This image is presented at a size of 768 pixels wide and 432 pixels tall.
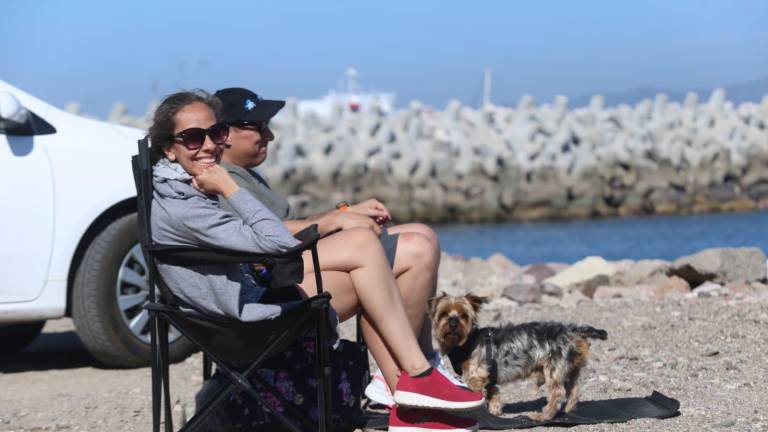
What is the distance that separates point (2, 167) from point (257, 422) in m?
2.21

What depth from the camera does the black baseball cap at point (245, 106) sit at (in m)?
4.76

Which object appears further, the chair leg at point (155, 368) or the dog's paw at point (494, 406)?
the dog's paw at point (494, 406)

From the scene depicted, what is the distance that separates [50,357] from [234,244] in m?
3.74

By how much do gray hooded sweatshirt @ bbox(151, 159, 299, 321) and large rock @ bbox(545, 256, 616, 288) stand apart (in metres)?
6.04

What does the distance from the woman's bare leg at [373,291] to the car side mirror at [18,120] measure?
93.2 inches

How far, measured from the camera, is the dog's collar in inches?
189

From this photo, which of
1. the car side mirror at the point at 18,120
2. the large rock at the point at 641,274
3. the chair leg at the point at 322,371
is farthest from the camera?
the large rock at the point at 641,274

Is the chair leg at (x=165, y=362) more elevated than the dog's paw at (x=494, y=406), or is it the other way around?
the chair leg at (x=165, y=362)

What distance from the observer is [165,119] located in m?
4.21

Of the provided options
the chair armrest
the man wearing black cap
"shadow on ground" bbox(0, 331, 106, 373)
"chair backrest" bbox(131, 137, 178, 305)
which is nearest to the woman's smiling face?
"chair backrest" bbox(131, 137, 178, 305)

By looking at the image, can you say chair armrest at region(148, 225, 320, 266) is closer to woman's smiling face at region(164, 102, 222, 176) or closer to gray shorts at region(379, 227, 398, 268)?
woman's smiling face at region(164, 102, 222, 176)

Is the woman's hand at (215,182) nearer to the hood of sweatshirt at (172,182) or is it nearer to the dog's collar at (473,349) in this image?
the hood of sweatshirt at (172,182)

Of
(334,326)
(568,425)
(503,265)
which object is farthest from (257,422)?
(503,265)

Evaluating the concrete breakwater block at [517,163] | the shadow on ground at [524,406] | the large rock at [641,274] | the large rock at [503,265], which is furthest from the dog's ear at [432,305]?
the concrete breakwater block at [517,163]
